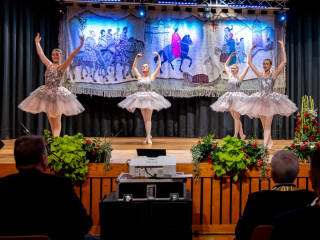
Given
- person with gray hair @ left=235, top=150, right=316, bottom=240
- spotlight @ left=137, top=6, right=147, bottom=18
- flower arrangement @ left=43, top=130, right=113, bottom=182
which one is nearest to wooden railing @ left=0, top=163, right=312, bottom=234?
flower arrangement @ left=43, top=130, right=113, bottom=182

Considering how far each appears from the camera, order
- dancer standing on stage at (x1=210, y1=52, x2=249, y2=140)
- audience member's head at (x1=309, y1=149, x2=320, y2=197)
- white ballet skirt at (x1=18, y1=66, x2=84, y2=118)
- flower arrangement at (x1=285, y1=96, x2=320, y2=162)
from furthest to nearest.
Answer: dancer standing on stage at (x1=210, y1=52, x2=249, y2=140)
white ballet skirt at (x1=18, y1=66, x2=84, y2=118)
flower arrangement at (x1=285, y1=96, x2=320, y2=162)
audience member's head at (x1=309, y1=149, x2=320, y2=197)

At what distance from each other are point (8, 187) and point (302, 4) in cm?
835

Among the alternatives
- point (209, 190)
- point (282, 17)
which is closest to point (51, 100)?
point (209, 190)

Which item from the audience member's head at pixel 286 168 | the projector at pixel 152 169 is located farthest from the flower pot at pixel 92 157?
the audience member's head at pixel 286 168

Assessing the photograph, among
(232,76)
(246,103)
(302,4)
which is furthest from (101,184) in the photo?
(302,4)

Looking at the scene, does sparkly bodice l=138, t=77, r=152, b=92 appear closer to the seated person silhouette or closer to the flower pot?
the flower pot

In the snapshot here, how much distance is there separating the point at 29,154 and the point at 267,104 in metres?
4.47

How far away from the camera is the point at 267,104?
5320 mm

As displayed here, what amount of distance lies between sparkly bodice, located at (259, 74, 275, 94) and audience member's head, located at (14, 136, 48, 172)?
464 cm

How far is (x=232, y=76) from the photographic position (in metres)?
6.74

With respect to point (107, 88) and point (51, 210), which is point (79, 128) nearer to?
point (107, 88)

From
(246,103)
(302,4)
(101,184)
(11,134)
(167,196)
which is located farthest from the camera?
(302,4)

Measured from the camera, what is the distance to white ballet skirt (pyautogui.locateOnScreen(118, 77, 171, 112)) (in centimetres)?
615

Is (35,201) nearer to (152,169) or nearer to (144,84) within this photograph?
(152,169)
